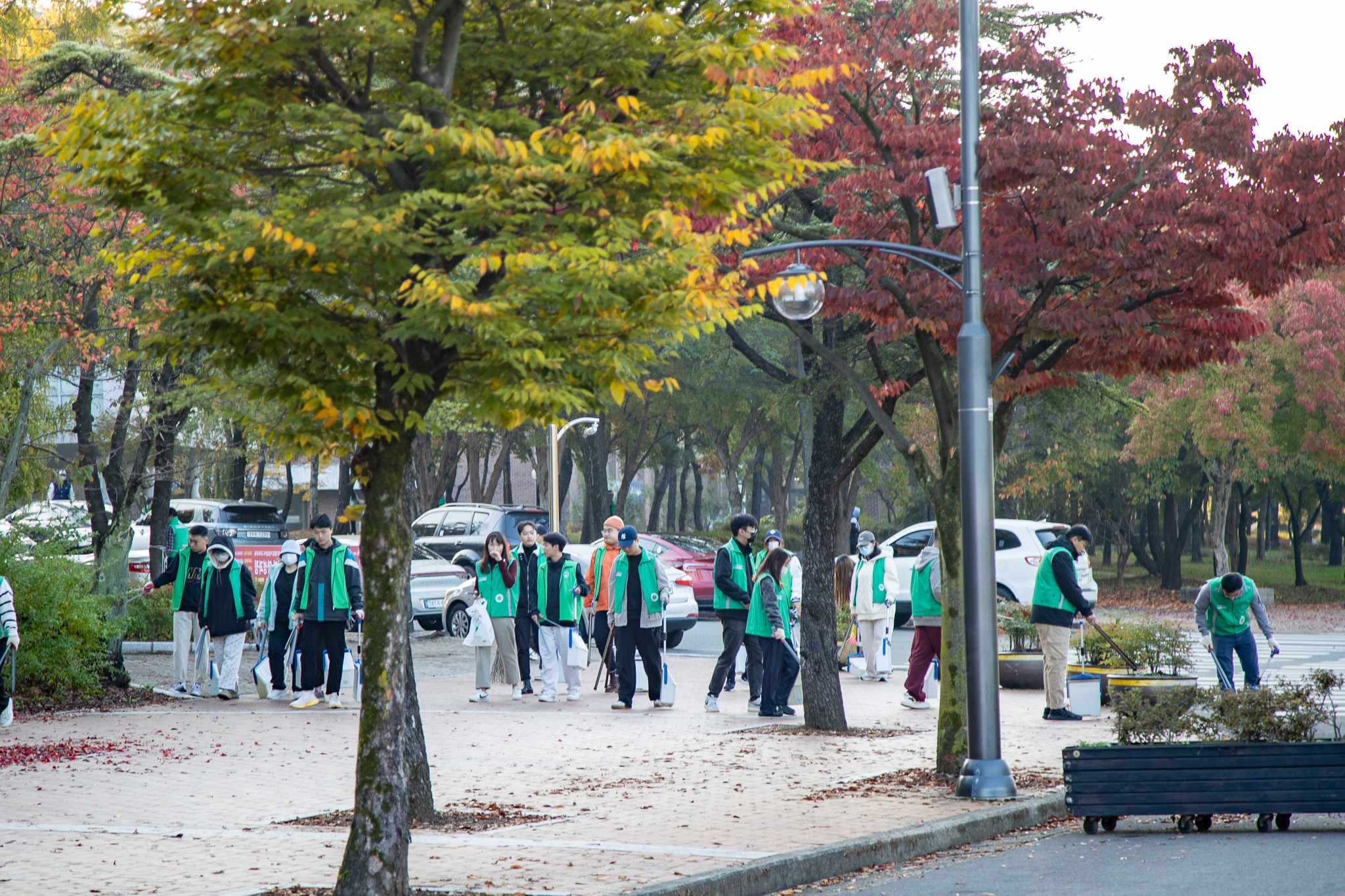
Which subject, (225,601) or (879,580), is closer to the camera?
(225,601)

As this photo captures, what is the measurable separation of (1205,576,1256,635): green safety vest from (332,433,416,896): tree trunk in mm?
9610

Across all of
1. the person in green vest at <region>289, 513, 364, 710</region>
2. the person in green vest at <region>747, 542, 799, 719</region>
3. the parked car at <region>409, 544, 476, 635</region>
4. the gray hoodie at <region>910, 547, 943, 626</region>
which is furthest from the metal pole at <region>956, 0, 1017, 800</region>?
the parked car at <region>409, 544, 476, 635</region>

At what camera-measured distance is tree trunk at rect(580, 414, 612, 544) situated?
3981 centimetres

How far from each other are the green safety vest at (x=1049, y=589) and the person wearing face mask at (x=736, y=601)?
2897 millimetres

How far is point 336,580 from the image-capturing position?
46.0 feet

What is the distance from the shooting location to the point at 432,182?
6.13 m

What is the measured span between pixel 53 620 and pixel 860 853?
973 centimetres

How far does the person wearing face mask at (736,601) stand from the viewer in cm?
1405

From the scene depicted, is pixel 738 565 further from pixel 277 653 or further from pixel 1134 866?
pixel 1134 866

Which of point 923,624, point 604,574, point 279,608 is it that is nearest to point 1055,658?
point 923,624

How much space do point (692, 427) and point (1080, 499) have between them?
12312 mm

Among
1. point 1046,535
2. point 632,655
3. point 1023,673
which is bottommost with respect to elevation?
point 1023,673

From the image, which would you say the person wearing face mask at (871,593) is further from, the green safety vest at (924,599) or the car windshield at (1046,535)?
the car windshield at (1046,535)

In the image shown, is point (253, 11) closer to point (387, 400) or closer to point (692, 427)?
point (387, 400)
